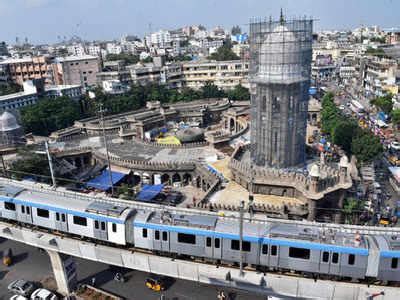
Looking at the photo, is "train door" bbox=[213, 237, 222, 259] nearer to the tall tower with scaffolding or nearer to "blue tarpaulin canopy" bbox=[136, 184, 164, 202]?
the tall tower with scaffolding

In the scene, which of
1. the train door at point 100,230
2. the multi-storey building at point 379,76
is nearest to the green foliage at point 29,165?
the train door at point 100,230

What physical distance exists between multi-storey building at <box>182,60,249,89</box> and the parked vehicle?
86168 millimetres

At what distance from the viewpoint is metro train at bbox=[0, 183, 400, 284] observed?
20.9 meters

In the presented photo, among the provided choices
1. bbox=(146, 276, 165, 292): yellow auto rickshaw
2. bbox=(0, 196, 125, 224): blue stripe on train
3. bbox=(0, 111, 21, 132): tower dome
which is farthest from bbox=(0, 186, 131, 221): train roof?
bbox=(0, 111, 21, 132): tower dome

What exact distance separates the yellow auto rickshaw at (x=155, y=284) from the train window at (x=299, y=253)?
1400 centimetres

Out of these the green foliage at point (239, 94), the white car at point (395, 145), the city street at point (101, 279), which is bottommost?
the city street at point (101, 279)

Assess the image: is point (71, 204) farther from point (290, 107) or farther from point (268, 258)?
point (290, 107)

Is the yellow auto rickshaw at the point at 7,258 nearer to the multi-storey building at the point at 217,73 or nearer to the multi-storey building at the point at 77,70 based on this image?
the multi-storey building at the point at 77,70

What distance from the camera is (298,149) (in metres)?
42.4

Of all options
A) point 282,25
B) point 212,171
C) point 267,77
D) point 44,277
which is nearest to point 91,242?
point 44,277

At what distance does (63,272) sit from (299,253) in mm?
21066

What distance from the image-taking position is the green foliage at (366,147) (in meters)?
48.0

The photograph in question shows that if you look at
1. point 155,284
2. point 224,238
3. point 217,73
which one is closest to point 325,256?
point 224,238

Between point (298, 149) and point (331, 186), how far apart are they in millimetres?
7697
